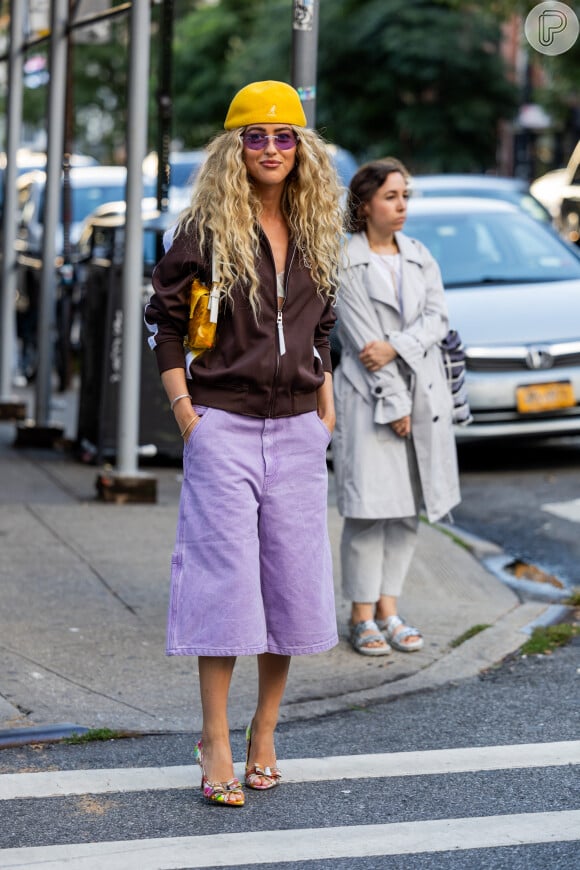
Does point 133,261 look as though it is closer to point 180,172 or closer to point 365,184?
point 365,184

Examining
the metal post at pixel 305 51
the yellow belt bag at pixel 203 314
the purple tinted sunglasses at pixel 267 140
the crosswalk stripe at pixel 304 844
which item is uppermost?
the metal post at pixel 305 51

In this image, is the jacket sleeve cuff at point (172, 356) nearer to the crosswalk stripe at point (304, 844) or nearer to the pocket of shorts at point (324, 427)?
the pocket of shorts at point (324, 427)

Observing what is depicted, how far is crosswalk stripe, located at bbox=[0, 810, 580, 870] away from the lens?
4.00m

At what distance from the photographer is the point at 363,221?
617cm

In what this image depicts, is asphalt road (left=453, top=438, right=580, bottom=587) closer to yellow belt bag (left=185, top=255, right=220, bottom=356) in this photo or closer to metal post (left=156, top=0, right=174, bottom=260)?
metal post (left=156, top=0, right=174, bottom=260)

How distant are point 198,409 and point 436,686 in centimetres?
181

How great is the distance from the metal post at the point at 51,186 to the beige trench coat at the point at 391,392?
17.5 feet

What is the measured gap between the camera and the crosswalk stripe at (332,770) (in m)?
4.59

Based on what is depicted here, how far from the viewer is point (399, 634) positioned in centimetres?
622

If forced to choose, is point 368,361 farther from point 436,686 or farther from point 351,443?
point 436,686

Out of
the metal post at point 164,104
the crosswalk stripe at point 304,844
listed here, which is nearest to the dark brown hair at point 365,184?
the crosswalk stripe at point 304,844

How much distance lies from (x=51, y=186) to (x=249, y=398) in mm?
7185

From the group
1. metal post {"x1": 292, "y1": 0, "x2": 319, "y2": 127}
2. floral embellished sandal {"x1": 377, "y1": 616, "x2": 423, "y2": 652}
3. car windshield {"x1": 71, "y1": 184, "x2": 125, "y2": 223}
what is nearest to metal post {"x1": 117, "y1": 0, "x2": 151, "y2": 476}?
metal post {"x1": 292, "y1": 0, "x2": 319, "y2": 127}

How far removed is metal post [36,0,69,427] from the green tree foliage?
26.1 m
